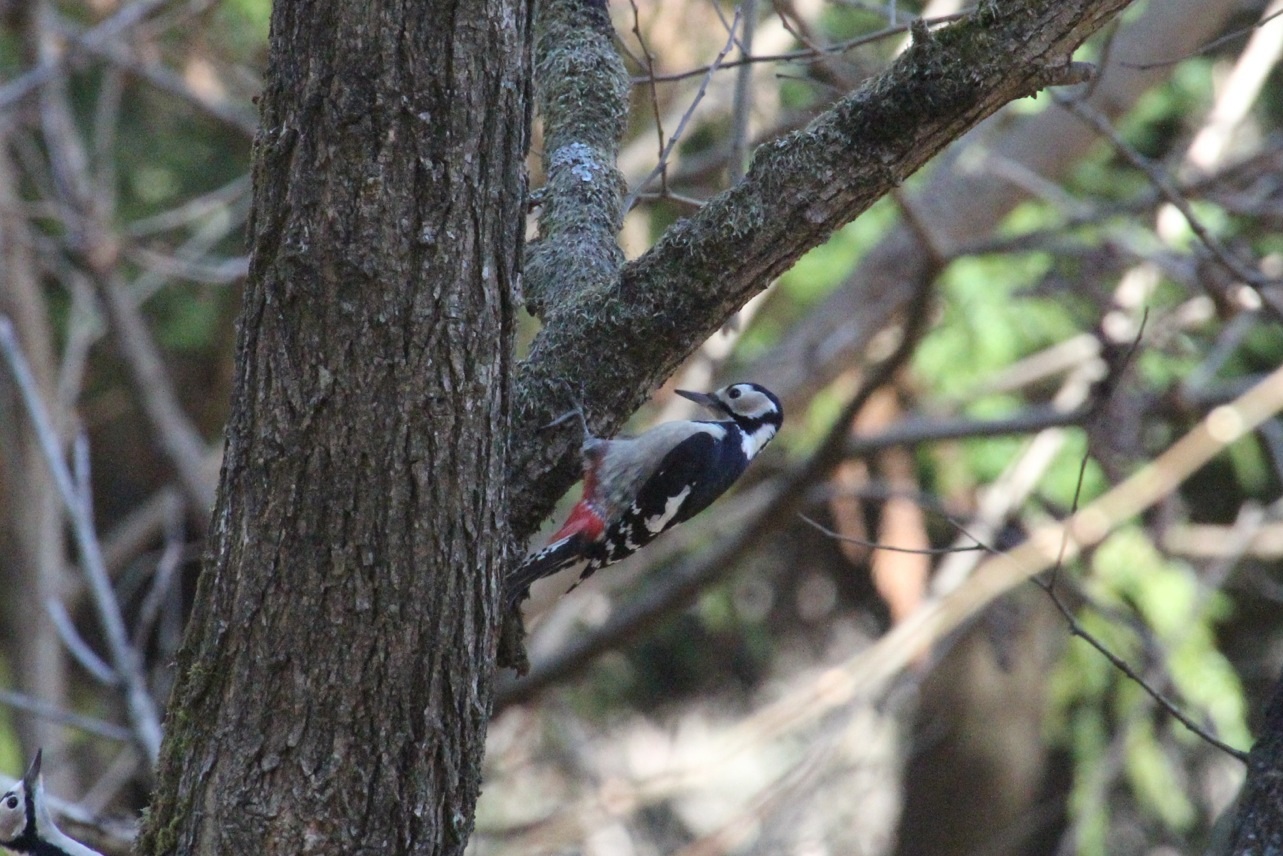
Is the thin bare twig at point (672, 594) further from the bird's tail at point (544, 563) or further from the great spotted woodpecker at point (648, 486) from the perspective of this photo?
the bird's tail at point (544, 563)

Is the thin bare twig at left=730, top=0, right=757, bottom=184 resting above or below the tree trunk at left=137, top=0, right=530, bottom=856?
above

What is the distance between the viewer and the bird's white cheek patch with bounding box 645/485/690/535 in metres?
3.74

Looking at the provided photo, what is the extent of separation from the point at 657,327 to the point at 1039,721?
26.0ft

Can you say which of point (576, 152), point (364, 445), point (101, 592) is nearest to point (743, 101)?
point (576, 152)

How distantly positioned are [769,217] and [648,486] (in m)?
1.72

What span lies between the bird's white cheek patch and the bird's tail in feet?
0.73

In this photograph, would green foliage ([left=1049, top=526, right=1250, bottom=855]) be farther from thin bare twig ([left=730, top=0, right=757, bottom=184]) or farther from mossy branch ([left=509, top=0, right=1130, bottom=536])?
mossy branch ([left=509, top=0, right=1130, bottom=536])

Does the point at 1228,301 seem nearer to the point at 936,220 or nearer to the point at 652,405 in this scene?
the point at 936,220

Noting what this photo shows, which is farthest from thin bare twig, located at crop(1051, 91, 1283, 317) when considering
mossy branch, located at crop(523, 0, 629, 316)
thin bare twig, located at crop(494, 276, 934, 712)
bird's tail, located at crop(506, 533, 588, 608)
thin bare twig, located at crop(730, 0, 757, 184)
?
bird's tail, located at crop(506, 533, 588, 608)

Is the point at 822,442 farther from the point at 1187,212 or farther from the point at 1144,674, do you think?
the point at 1144,674

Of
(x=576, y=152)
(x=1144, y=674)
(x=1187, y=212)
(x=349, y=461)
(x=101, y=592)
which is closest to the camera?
(x=349, y=461)

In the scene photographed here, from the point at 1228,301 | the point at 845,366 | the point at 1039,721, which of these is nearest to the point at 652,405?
the point at 845,366

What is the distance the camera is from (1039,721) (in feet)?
31.2

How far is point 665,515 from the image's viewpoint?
377cm
